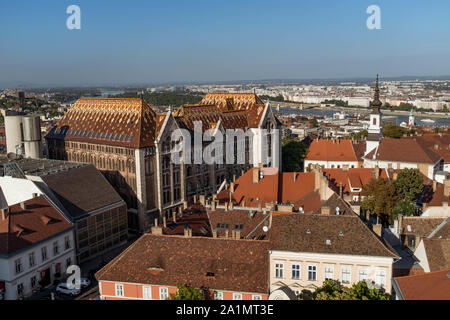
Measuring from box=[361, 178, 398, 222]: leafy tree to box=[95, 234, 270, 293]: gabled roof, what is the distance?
26227mm

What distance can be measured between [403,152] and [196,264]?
2491 inches

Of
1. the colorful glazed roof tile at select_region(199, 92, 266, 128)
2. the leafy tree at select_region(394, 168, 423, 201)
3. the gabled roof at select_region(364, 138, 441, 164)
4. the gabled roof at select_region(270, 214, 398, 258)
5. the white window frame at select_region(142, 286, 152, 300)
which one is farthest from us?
the colorful glazed roof tile at select_region(199, 92, 266, 128)

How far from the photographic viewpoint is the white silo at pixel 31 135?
78688mm

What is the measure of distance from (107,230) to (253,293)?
32050 mm

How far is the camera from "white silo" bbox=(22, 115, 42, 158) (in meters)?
78.7

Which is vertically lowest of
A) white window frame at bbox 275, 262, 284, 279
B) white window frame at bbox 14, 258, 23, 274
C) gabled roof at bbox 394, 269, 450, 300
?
white window frame at bbox 14, 258, 23, 274

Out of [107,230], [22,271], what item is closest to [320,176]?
[107,230]

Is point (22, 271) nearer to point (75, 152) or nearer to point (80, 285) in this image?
point (80, 285)

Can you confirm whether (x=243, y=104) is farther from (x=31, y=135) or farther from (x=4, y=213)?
(x=4, y=213)

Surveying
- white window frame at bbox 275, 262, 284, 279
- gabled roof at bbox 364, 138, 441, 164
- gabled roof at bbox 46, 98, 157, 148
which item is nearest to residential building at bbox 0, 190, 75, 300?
gabled roof at bbox 46, 98, 157, 148

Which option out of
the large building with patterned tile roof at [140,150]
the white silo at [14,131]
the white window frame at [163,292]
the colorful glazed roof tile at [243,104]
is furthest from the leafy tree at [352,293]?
the colorful glazed roof tile at [243,104]

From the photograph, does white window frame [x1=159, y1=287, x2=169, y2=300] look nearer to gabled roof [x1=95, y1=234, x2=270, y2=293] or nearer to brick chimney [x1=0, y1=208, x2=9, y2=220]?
gabled roof [x1=95, y1=234, x2=270, y2=293]

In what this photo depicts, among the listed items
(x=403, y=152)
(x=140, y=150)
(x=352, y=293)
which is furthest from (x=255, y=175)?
(x=403, y=152)

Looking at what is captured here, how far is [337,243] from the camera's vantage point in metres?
36.4
